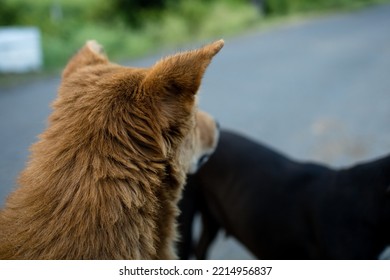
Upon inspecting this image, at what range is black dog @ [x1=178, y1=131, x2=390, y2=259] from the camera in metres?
2.99

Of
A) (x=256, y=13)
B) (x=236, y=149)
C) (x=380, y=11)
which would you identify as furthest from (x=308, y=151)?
(x=380, y=11)

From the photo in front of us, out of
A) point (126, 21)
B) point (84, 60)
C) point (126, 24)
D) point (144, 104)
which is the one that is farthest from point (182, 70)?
point (126, 21)

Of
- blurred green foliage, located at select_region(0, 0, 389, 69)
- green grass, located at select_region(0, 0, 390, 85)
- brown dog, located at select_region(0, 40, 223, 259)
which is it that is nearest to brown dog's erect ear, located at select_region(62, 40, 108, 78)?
brown dog, located at select_region(0, 40, 223, 259)

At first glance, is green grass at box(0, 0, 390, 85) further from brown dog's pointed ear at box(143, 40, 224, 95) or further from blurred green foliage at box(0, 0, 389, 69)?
brown dog's pointed ear at box(143, 40, 224, 95)

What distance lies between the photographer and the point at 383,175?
302 centimetres

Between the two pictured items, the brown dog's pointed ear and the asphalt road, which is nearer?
the brown dog's pointed ear

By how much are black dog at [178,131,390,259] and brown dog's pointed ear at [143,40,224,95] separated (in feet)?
5.39

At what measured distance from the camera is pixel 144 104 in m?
1.94

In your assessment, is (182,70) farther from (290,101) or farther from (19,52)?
(19,52)

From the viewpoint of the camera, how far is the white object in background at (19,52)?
30.8ft

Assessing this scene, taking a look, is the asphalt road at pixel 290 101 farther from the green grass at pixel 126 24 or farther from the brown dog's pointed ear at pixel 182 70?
the brown dog's pointed ear at pixel 182 70

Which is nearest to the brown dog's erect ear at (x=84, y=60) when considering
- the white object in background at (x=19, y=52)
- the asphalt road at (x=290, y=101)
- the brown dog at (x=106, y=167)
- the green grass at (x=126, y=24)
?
the brown dog at (x=106, y=167)

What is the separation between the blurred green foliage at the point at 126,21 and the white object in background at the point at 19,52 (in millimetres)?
458
